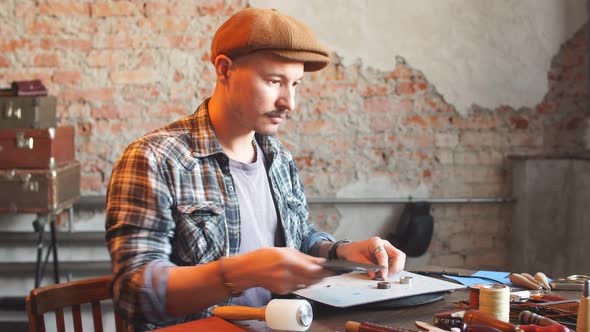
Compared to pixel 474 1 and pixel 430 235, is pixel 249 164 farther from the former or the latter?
pixel 474 1

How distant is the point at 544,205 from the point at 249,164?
218cm

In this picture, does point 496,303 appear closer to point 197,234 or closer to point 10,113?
point 197,234

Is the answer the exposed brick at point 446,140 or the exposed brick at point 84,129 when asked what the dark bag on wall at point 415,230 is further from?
the exposed brick at point 84,129

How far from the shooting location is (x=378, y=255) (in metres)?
1.71

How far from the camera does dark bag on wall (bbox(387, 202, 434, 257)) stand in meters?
3.48

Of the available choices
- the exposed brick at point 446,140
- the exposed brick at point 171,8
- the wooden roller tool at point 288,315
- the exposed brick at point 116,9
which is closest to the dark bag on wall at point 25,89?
the exposed brick at point 116,9

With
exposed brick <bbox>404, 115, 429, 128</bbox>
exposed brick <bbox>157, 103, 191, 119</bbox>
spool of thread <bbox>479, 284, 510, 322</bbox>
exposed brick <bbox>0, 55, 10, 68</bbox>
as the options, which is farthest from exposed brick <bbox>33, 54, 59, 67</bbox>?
spool of thread <bbox>479, 284, 510, 322</bbox>

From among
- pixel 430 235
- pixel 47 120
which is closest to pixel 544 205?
pixel 430 235

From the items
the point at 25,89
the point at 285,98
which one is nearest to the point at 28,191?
the point at 25,89

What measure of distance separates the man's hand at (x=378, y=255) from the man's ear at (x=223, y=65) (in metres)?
0.55

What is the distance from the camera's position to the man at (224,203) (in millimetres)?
1455

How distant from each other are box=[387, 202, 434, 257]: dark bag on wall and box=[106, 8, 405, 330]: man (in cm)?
159

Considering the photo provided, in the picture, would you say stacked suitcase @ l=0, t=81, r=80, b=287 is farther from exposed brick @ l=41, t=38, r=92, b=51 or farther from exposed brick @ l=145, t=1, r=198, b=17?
exposed brick @ l=145, t=1, r=198, b=17

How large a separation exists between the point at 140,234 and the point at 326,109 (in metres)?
2.14
